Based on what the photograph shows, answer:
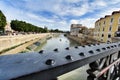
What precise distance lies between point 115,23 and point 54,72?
102ft

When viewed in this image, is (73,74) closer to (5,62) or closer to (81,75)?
(81,75)

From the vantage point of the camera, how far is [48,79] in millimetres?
926

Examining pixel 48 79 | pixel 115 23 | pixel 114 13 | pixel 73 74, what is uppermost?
pixel 114 13

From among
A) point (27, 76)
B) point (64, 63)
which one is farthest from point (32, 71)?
point (64, 63)

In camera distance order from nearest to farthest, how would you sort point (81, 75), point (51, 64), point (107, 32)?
1. point (51, 64)
2. point (81, 75)
3. point (107, 32)

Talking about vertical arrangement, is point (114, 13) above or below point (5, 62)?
above

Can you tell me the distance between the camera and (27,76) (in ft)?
2.54

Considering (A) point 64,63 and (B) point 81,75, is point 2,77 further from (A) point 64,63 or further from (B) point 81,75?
(B) point 81,75

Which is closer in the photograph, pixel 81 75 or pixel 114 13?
pixel 81 75

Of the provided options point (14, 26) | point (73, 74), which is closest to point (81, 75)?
point (73, 74)

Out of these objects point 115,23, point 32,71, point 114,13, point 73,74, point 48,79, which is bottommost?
point 73,74

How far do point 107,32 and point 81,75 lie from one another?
2192 centimetres

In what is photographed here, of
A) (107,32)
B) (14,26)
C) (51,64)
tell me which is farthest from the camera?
(14,26)

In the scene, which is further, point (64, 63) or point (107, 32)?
point (107, 32)
